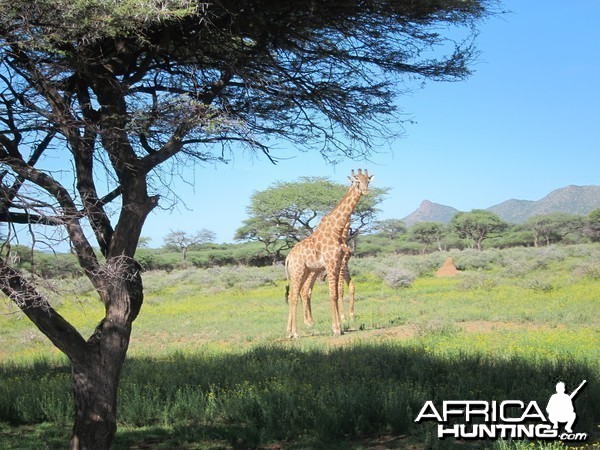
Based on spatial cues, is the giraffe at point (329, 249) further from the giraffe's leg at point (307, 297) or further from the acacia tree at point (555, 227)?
the acacia tree at point (555, 227)

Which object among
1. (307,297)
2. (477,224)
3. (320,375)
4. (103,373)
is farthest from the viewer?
(477,224)

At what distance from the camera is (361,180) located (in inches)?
645

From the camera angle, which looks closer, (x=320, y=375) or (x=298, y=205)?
(x=320, y=375)

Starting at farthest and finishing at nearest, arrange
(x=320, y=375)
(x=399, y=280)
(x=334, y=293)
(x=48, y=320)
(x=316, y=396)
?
1. (x=399, y=280)
2. (x=334, y=293)
3. (x=320, y=375)
4. (x=316, y=396)
5. (x=48, y=320)

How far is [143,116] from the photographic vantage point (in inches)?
→ 263

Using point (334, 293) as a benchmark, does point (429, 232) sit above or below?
above

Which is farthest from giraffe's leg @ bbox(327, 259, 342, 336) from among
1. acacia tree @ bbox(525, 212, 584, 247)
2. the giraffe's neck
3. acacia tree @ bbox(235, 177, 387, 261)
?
acacia tree @ bbox(525, 212, 584, 247)

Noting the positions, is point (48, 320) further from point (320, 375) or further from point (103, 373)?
point (320, 375)

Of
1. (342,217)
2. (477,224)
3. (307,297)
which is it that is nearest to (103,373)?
(342,217)

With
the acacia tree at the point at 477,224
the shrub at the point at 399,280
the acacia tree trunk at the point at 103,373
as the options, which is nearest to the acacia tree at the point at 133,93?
the acacia tree trunk at the point at 103,373

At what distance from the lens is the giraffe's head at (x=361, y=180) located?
16344 millimetres
